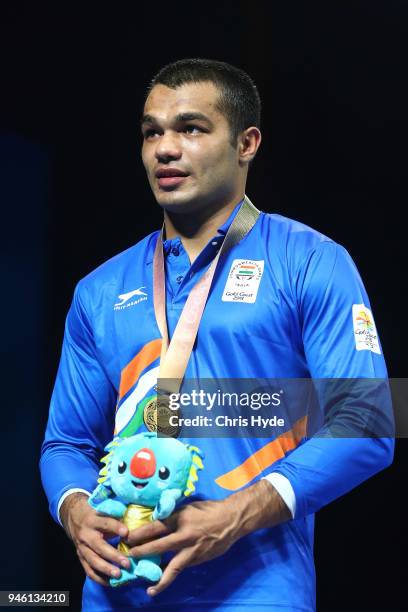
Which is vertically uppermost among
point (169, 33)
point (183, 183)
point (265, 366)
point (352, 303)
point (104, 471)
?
point (169, 33)

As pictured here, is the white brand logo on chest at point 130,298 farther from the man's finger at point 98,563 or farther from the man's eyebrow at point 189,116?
the man's finger at point 98,563

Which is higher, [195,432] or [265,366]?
[265,366]

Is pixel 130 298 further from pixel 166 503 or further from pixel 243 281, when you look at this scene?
pixel 166 503

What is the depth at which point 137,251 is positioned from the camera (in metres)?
2.73

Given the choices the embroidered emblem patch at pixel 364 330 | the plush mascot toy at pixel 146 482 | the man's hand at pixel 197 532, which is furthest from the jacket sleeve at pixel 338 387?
the plush mascot toy at pixel 146 482

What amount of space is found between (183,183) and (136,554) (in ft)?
2.93

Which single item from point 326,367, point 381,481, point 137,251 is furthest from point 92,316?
point 381,481

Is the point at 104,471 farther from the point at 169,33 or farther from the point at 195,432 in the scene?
the point at 169,33

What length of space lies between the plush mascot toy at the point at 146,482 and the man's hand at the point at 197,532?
0.03 metres

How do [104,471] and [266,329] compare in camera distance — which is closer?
[104,471]

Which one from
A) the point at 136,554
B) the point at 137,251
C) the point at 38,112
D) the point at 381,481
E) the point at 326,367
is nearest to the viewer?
the point at 136,554

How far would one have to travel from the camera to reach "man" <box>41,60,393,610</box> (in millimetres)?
2191

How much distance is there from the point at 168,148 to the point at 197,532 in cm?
92

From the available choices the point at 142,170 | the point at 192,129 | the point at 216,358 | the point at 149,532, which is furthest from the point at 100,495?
the point at 142,170
